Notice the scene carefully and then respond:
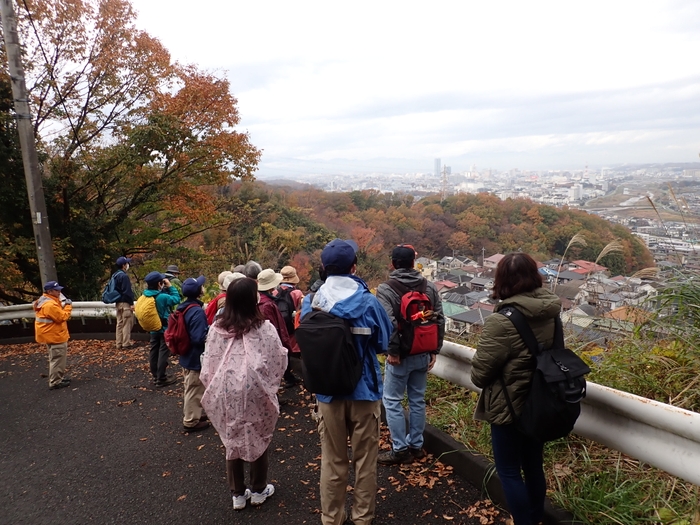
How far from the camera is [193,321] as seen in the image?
4328mm

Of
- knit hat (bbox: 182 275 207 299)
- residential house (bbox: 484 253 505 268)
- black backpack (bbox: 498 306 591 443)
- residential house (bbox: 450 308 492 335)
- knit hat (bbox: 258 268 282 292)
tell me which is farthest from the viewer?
residential house (bbox: 450 308 492 335)

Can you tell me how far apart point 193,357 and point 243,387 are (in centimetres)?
161

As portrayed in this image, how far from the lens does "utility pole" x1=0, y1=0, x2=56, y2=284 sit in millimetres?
7320

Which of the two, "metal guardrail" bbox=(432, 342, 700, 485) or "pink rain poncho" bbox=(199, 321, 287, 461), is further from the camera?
"pink rain poncho" bbox=(199, 321, 287, 461)

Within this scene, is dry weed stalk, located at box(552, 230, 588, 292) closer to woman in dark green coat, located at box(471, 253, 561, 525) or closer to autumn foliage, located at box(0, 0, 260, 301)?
woman in dark green coat, located at box(471, 253, 561, 525)

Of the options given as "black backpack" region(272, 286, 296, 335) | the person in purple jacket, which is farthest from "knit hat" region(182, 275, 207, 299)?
"black backpack" region(272, 286, 296, 335)

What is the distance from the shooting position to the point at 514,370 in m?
2.41

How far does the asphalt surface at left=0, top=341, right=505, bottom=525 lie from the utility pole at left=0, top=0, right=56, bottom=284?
10.2 ft

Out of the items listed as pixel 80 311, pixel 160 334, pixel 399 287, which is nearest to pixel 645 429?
pixel 399 287

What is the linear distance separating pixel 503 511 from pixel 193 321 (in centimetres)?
304

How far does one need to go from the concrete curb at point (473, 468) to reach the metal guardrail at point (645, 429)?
0.48 m

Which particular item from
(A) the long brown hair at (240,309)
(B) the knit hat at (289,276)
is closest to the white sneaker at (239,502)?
(A) the long brown hair at (240,309)

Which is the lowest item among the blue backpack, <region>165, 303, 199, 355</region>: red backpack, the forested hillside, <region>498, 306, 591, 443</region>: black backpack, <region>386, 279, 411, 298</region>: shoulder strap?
the forested hillside

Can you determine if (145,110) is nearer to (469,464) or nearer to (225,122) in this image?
(225,122)
